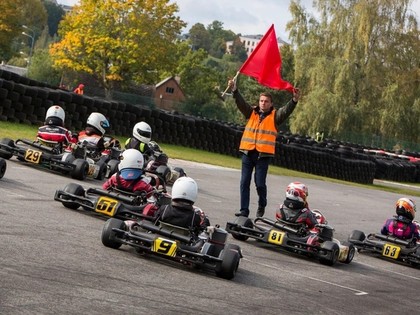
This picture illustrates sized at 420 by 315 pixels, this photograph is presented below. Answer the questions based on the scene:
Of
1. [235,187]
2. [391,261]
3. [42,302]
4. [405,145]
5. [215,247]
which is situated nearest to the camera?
[42,302]

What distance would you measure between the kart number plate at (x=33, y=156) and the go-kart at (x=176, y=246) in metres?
5.05

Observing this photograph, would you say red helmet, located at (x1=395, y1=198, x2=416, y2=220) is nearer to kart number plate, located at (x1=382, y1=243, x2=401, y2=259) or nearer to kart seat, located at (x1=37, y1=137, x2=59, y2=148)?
kart number plate, located at (x1=382, y1=243, x2=401, y2=259)

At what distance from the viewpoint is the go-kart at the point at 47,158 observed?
12531mm

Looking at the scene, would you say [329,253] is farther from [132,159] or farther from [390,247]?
[132,159]

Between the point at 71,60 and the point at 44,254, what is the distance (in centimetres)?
5879

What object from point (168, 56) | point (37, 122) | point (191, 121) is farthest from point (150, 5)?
point (37, 122)

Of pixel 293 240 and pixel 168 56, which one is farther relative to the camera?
pixel 168 56

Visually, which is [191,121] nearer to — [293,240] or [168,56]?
[293,240]

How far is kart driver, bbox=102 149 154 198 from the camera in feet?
31.6

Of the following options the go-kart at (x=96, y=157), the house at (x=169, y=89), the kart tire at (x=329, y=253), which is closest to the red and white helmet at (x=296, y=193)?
the kart tire at (x=329, y=253)

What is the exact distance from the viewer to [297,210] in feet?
34.2

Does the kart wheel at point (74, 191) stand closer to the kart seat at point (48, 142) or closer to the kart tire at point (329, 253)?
the kart tire at point (329, 253)

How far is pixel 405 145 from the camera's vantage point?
51.2 metres

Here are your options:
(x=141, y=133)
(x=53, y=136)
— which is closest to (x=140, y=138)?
(x=141, y=133)
